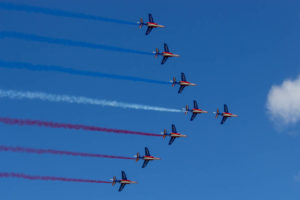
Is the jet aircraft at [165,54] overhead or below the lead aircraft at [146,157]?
overhead

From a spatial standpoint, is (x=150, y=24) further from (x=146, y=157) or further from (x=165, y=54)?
(x=146, y=157)

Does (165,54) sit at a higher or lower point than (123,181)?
higher

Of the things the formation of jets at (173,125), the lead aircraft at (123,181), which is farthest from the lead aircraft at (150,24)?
the lead aircraft at (123,181)

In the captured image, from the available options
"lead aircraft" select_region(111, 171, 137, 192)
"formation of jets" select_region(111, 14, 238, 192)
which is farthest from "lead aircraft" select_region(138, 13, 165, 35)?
"lead aircraft" select_region(111, 171, 137, 192)

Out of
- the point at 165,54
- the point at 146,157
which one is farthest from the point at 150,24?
the point at 146,157

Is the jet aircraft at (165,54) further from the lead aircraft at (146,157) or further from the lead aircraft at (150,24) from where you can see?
the lead aircraft at (146,157)

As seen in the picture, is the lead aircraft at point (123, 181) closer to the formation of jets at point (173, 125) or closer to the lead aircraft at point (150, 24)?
the formation of jets at point (173, 125)

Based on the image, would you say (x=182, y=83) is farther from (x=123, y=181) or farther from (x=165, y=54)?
(x=123, y=181)

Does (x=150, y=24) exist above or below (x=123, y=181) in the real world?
above

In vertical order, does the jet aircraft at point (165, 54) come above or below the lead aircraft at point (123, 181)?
above

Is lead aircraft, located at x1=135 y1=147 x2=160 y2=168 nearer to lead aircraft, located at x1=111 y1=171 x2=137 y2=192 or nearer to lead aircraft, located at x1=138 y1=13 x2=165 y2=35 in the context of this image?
lead aircraft, located at x1=111 y1=171 x2=137 y2=192

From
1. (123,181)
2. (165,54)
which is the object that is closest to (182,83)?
(165,54)

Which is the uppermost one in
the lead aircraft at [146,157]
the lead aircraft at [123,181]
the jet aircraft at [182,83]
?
the jet aircraft at [182,83]

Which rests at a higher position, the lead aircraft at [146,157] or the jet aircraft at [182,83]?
the jet aircraft at [182,83]
